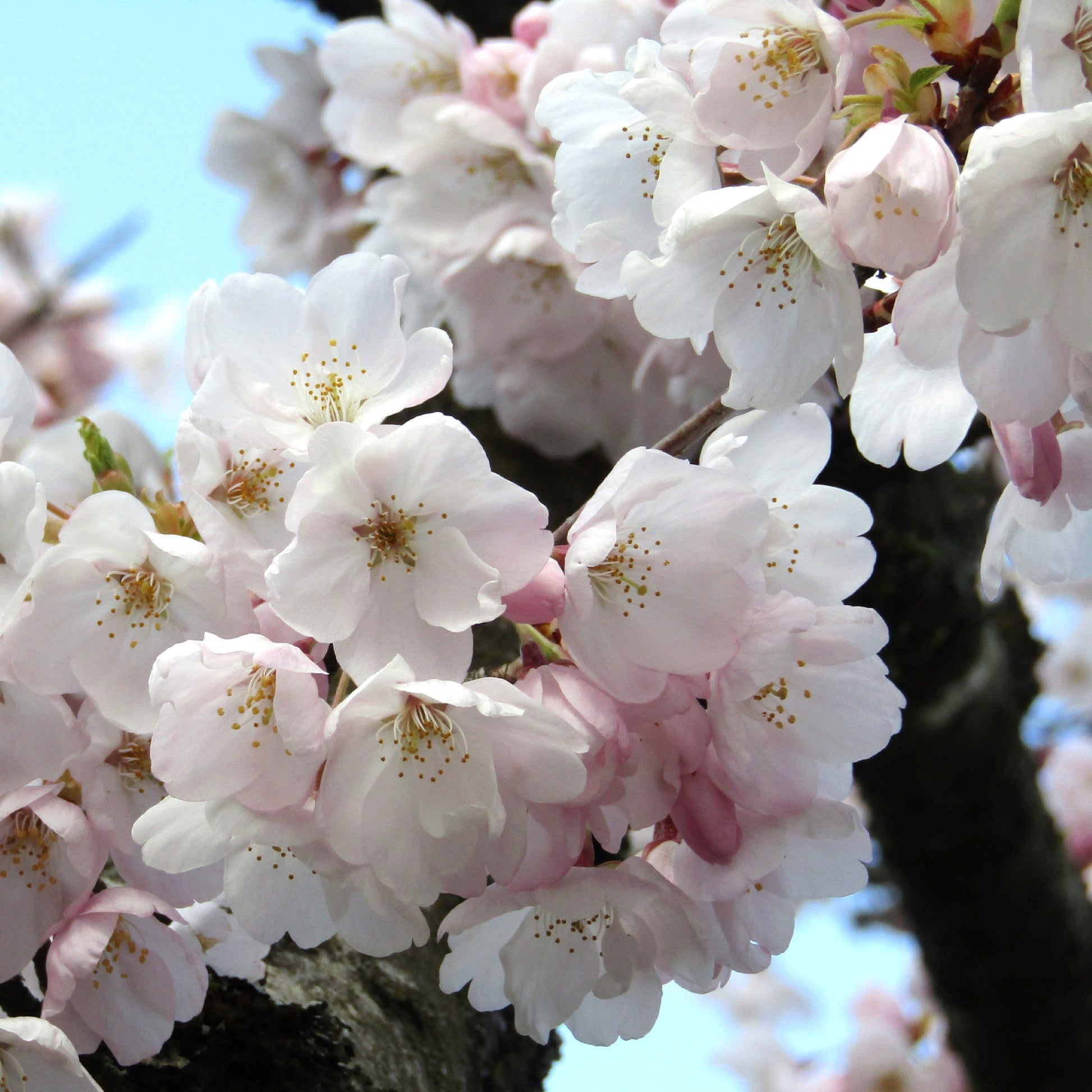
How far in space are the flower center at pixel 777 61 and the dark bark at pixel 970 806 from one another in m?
0.83

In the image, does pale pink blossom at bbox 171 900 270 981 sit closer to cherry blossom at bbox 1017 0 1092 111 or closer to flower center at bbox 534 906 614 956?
flower center at bbox 534 906 614 956

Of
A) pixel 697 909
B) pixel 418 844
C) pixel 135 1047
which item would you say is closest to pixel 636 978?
pixel 697 909

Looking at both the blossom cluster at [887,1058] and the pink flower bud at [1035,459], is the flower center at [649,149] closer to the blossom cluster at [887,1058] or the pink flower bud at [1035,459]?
the pink flower bud at [1035,459]

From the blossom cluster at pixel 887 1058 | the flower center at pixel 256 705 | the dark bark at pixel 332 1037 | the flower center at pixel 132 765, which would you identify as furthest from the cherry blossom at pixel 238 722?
the blossom cluster at pixel 887 1058

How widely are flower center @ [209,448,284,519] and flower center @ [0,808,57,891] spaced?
0.20 m

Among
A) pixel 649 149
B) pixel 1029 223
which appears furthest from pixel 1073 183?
pixel 649 149

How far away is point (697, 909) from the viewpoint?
594 mm

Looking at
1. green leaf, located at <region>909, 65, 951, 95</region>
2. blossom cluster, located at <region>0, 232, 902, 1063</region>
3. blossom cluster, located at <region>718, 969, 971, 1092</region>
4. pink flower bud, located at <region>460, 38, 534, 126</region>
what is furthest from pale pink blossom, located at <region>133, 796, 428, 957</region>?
blossom cluster, located at <region>718, 969, 971, 1092</region>

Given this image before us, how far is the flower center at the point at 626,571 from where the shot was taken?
0.55 meters

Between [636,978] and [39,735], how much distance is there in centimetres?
34

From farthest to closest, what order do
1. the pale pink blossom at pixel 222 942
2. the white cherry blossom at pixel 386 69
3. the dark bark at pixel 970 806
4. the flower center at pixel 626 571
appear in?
the dark bark at pixel 970 806 → the white cherry blossom at pixel 386 69 → the pale pink blossom at pixel 222 942 → the flower center at pixel 626 571

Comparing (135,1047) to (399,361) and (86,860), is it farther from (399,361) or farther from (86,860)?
(399,361)

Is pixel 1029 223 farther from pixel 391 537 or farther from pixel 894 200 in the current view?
pixel 391 537

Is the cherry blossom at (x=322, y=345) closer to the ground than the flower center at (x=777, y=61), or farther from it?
closer to the ground
